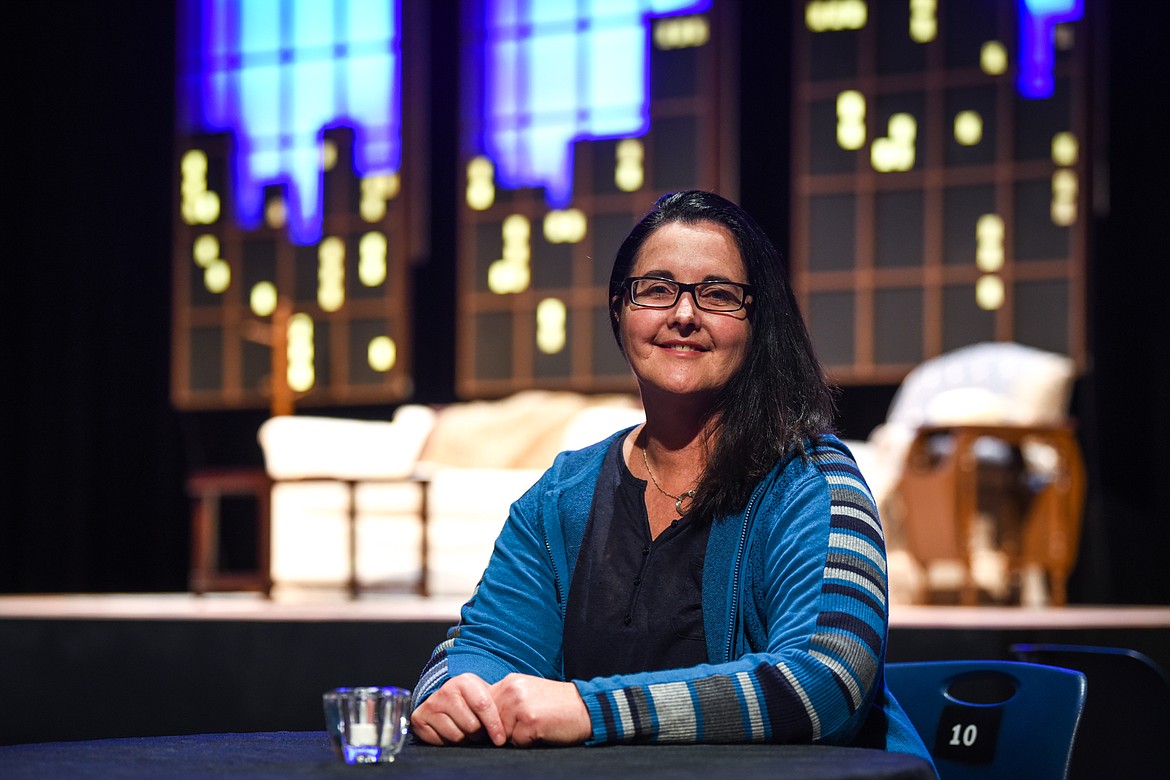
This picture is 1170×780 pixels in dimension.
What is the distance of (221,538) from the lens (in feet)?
22.1

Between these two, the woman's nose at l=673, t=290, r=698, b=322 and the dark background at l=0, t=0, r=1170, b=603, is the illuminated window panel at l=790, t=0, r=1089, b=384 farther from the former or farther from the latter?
the woman's nose at l=673, t=290, r=698, b=322

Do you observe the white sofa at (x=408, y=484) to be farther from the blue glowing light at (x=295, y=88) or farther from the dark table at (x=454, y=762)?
the dark table at (x=454, y=762)

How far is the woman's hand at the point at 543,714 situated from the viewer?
99cm

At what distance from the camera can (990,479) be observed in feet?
14.5

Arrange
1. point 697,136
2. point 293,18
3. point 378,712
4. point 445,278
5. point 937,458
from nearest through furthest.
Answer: point 378,712
point 937,458
point 697,136
point 445,278
point 293,18

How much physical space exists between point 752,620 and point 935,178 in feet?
16.1

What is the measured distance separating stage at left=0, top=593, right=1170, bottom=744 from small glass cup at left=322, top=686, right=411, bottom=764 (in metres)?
2.12

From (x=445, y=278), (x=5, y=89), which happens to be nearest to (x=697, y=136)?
(x=445, y=278)

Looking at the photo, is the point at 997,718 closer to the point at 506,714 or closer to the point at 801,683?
the point at 801,683

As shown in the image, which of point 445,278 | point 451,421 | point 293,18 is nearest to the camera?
point 451,421

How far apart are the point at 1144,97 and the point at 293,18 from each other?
4.38 m

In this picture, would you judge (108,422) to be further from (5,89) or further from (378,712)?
(378,712)

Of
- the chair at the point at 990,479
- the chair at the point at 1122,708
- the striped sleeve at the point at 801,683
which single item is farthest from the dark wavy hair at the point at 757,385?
the chair at the point at 990,479

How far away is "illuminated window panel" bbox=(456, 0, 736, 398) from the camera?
6297 mm
